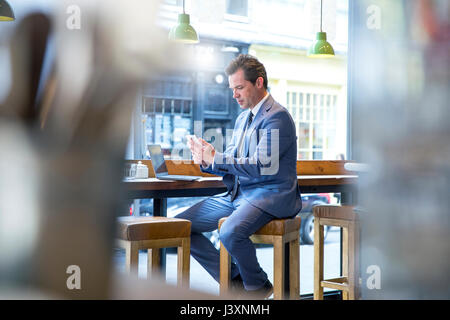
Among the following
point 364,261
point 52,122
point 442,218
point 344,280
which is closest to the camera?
point 52,122

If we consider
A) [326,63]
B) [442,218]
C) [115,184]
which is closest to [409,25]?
[442,218]

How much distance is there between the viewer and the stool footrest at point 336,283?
3.06m

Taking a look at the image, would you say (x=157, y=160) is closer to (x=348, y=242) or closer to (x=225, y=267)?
(x=225, y=267)

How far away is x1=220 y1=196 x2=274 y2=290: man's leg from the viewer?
8.16 feet

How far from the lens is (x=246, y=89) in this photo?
287 cm

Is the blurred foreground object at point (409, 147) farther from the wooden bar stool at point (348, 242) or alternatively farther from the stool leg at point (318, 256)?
the stool leg at point (318, 256)

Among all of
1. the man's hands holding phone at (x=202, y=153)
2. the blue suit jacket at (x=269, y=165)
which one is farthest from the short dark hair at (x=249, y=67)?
the man's hands holding phone at (x=202, y=153)

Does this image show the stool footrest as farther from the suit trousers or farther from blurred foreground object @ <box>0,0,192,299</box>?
blurred foreground object @ <box>0,0,192,299</box>

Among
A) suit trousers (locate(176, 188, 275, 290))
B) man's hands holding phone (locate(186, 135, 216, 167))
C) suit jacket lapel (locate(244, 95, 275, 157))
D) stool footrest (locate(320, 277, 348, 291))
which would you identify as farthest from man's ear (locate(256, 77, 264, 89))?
stool footrest (locate(320, 277, 348, 291))

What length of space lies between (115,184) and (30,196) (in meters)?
0.06

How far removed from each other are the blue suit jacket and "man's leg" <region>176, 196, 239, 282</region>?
→ 24 cm

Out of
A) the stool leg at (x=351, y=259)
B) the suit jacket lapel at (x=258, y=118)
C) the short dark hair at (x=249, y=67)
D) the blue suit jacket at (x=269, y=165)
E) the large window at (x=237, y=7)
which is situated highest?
the large window at (x=237, y=7)

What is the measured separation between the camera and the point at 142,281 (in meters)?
0.37
